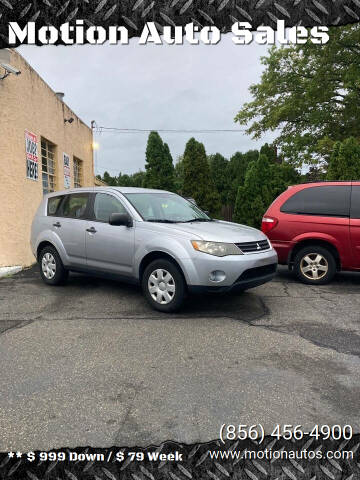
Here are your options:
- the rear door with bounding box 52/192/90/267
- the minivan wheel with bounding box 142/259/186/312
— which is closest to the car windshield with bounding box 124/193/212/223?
the minivan wheel with bounding box 142/259/186/312

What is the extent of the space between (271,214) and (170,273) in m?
2.95

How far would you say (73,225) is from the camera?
19.4 ft

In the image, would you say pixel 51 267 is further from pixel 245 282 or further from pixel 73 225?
pixel 245 282

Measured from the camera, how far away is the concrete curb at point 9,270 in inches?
295

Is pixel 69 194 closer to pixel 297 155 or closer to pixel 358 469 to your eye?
pixel 358 469

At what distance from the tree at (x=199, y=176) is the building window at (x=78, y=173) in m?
11.2

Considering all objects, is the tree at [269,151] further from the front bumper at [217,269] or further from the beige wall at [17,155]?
the front bumper at [217,269]

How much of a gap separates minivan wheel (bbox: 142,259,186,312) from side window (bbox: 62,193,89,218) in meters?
1.84

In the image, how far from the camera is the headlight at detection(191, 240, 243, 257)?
447cm

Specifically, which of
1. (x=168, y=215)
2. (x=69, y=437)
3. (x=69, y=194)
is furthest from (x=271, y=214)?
(x=69, y=437)

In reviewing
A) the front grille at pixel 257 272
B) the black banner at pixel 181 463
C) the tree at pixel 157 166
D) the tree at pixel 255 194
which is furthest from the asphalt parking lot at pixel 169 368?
the tree at pixel 157 166

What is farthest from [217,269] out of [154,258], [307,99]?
[307,99]

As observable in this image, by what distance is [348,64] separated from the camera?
18594 mm

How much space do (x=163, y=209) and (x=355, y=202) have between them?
337cm
